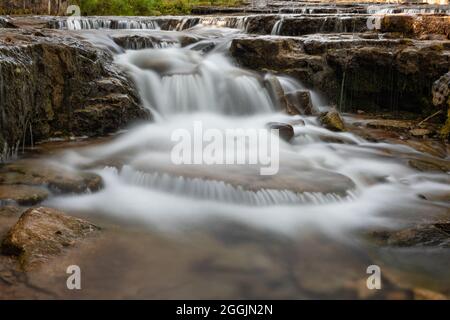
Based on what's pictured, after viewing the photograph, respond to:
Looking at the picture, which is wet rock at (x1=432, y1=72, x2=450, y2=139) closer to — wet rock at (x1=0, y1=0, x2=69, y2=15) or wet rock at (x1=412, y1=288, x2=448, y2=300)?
wet rock at (x1=412, y1=288, x2=448, y2=300)

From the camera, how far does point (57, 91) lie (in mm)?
6652

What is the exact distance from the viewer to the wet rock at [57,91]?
555cm

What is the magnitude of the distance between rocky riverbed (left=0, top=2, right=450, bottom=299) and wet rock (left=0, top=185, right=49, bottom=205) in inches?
1.1

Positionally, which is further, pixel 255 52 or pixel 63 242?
pixel 255 52

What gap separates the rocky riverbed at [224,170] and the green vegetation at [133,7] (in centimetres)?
834

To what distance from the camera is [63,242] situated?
3518mm

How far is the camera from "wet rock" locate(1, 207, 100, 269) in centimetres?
328

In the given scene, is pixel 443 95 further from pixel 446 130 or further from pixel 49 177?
pixel 49 177

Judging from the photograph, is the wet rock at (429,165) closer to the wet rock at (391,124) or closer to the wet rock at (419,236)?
the wet rock at (391,124)

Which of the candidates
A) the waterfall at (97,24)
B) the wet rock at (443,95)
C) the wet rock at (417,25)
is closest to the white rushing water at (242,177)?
the wet rock at (443,95)

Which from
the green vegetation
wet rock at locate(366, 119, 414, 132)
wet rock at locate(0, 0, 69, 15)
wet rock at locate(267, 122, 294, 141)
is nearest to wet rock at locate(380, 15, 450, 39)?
wet rock at locate(366, 119, 414, 132)

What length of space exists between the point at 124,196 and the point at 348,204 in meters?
2.54

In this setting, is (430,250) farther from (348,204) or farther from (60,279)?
(60,279)
